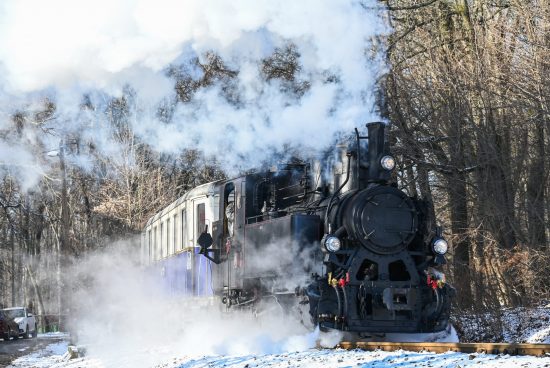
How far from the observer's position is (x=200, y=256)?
1606 centimetres

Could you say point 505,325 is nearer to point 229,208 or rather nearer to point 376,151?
point 376,151

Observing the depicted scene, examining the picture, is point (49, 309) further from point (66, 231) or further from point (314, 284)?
point (314, 284)

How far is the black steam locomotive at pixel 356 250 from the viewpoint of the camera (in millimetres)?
11617

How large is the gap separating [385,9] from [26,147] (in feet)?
31.4

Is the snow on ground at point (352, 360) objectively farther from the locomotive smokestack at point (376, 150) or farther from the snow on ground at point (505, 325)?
the snow on ground at point (505, 325)

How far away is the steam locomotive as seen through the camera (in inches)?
458

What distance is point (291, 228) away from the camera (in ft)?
39.4

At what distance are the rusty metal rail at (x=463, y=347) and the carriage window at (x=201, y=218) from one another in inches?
203

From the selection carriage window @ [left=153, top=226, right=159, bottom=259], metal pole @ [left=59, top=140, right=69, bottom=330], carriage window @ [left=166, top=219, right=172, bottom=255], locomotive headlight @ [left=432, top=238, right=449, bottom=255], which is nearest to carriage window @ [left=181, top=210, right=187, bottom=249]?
carriage window @ [left=166, top=219, right=172, bottom=255]

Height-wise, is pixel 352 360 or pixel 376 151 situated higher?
pixel 376 151

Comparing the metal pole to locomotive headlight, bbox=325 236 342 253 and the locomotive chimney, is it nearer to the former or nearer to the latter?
the locomotive chimney

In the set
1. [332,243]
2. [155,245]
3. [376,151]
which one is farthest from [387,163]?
[155,245]

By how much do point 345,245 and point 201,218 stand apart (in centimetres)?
463

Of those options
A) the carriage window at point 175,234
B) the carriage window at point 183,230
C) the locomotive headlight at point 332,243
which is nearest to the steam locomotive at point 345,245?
the locomotive headlight at point 332,243
